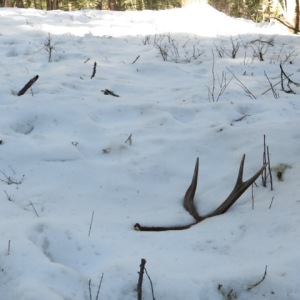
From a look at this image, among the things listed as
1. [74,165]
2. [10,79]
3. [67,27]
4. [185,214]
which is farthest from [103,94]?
[67,27]

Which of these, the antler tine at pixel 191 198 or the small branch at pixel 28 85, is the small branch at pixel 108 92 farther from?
the antler tine at pixel 191 198

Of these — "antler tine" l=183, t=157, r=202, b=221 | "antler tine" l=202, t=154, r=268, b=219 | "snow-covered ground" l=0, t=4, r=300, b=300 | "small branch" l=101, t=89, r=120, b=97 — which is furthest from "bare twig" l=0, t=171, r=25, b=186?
"small branch" l=101, t=89, r=120, b=97

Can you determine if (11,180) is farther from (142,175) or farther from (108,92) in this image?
(108,92)

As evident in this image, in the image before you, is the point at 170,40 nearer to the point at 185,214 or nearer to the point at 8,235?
the point at 185,214

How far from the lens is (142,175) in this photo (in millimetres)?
3023

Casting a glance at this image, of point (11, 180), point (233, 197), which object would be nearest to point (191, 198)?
point (233, 197)

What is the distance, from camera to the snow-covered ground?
1.89m

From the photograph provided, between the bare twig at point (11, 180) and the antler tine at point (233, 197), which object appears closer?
the antler tine at point (233, 197)

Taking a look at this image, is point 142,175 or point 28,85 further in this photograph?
point 28,85

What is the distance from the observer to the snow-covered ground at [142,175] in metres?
1.89

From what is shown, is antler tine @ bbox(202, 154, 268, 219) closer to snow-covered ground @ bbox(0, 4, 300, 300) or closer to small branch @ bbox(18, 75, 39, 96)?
snow-covered ground @ bbox(0, 4, 300, 300)

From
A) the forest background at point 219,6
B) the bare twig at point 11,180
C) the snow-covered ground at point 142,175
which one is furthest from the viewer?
the forest background at point 219,6

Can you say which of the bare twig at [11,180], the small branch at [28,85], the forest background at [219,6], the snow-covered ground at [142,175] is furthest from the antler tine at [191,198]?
the forest background at [219,6]

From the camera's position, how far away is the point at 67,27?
8070 millimetres
